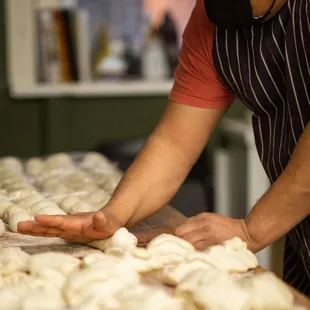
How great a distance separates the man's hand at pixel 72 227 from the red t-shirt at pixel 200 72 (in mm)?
317

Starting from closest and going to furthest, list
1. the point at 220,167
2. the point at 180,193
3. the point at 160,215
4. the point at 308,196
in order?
the point at 308,196 < the point at 160,215 < the point at 180,193 < the point at 220,167

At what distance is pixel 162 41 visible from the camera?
3252 millimetres

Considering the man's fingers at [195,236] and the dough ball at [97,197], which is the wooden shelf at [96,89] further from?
the man's fingers at [195,236]

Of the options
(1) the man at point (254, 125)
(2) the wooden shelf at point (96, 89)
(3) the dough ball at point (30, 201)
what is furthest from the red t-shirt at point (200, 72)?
(2) the wooden shelf at point (96, 89)

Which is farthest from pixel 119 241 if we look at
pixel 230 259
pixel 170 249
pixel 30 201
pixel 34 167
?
pixel 34 167

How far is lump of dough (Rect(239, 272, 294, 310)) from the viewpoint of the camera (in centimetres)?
90

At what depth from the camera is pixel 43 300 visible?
88 cm

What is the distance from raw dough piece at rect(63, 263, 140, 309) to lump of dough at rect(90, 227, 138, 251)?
0.54 feet

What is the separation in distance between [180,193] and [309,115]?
1.32m

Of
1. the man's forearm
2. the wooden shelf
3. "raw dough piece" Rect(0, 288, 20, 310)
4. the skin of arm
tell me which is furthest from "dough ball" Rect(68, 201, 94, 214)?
the wooden shelf

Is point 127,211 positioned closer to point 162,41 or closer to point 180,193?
point 180,193

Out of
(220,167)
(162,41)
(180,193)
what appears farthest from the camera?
(162,41)

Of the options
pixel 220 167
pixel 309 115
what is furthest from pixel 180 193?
pixel 309 115

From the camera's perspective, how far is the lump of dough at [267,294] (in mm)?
895
